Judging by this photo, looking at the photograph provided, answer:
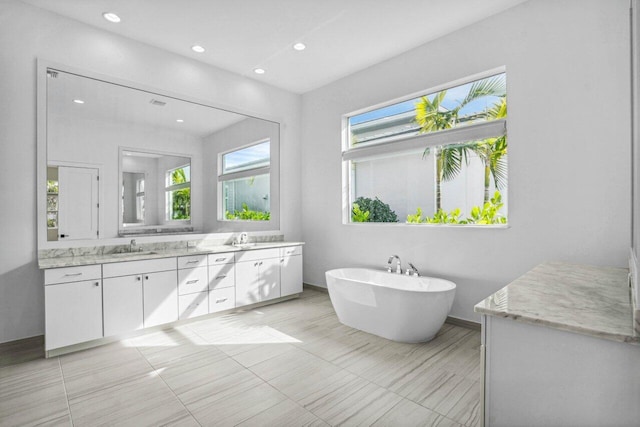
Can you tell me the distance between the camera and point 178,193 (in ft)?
12.4

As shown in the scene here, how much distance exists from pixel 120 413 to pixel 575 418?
2.23 metres

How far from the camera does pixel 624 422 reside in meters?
0.86

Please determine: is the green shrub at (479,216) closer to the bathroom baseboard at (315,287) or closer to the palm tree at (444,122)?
the palm tree at (444,122)

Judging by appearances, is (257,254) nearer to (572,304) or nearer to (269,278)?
(269,278)

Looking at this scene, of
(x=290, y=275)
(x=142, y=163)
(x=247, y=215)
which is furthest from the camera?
(x=247, y=215)

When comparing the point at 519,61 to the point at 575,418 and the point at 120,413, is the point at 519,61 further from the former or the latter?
the point at 120,413

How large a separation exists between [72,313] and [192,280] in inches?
40.1

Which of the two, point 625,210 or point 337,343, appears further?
point 337,343

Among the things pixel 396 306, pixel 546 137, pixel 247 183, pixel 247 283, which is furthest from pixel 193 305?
pixel 546 137

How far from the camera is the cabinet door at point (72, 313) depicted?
2.54 metres

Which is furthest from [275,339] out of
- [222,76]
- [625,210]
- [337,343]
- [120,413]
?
[222,76]

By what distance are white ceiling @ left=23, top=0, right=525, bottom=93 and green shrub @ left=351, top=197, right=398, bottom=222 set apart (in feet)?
5.78

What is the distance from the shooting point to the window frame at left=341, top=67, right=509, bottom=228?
10.0ft

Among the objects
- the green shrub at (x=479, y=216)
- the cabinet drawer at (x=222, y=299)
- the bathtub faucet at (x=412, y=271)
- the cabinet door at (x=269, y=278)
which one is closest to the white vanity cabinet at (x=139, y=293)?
the cabinet drawer at (x=222, y=299)
